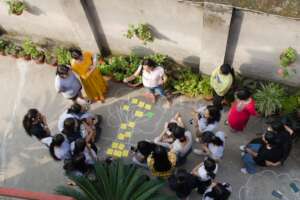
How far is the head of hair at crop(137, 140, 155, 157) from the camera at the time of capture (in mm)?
7660

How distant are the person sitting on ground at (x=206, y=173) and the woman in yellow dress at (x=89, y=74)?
306cm

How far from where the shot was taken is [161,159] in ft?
24.2

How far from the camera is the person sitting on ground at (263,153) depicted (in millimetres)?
7203

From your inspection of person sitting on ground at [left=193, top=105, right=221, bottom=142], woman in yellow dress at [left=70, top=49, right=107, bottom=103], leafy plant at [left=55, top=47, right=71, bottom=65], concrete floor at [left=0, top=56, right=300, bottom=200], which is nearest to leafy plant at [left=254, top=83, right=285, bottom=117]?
concrete floor at [left=0, top=56, right=300, bottom=200]

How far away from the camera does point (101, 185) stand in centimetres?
774

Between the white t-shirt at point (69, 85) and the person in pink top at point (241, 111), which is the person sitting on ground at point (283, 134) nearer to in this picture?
the person in pink top at point (241, 111)

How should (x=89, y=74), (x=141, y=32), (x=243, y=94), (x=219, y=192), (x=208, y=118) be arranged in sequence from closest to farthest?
(x=219, y=192), (x=243, y=94), (x=208, y=118), (x=141, y=32), (x=89, y=74)

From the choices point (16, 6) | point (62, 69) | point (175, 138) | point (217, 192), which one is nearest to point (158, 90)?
point (175, 138)

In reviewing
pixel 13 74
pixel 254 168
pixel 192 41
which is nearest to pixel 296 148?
pixel 254 168

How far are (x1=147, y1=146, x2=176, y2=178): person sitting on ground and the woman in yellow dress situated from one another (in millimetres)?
2243

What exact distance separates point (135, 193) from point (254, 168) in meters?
2.43

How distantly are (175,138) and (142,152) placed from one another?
0.70m

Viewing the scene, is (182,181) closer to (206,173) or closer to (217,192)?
(206,173)

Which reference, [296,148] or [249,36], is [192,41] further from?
[296,148]
